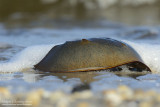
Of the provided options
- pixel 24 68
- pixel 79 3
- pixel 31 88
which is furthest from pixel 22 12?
pixel 31 88

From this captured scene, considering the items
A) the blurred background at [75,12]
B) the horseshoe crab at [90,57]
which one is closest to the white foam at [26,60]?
the horseshoe crab at [90,57]

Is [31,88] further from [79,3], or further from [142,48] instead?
[79,3]

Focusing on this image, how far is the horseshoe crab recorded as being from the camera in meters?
2.61

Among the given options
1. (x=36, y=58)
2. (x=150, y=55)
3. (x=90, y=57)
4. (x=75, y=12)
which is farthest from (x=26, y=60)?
(x=75, y=12)

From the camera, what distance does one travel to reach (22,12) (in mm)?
10688

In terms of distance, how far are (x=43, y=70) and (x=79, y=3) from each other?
8653mm

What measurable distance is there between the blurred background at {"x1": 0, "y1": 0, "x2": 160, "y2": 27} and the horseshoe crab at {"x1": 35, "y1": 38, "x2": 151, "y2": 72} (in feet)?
19.2

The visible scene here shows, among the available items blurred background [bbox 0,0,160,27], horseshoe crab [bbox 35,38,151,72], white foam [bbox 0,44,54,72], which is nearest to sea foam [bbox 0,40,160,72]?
white foam [bbox 0,44,54,72]

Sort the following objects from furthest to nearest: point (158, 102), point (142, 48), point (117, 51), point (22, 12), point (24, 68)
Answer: point (22, 12) → point (142, 48) → point (24, 68) → point (117, 51) → point (158, 102)

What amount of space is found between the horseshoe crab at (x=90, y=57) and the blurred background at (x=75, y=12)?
19.2 ft

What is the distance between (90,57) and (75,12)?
798 cm

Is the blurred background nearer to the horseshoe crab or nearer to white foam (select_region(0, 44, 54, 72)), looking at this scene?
white foam (select_region(0, 44, 54, 72))

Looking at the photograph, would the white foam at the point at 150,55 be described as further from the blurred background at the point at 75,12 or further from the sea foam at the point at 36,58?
the blurred background at the point at 75,12

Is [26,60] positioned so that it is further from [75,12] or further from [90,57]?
[75,12]
